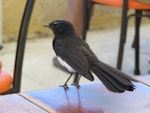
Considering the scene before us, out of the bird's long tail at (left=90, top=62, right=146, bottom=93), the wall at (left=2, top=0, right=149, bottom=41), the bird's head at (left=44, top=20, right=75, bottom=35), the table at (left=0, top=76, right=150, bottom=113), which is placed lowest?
the wall at (left=2, top=0, right=149, bottom=41)

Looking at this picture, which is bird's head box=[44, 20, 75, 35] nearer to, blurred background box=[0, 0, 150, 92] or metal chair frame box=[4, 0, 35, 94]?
metal chair frame box=[4, 0, 35, 94]

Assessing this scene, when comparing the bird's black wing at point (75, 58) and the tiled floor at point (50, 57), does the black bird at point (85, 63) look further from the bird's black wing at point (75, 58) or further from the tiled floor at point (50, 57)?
the tiled floor at point (50, 57)

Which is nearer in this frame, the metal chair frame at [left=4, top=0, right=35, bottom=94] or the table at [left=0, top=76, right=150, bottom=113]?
the table at [left=0, top=76, right=150, bottom=113]

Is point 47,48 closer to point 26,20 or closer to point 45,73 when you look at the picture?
point 45,73

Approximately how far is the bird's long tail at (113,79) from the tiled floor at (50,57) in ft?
6.64

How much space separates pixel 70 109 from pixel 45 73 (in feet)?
7.99

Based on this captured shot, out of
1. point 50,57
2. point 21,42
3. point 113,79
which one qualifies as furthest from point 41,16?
point 113,79

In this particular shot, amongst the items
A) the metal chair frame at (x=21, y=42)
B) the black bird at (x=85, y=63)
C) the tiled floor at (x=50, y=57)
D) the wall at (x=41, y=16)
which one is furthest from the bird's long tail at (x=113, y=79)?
the wall at (x=41, y=16)

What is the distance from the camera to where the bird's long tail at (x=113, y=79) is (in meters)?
0.83

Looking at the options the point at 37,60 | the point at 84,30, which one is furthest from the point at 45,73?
the point at 84,30

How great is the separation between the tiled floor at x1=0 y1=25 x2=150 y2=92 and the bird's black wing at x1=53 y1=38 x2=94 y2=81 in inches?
75.5

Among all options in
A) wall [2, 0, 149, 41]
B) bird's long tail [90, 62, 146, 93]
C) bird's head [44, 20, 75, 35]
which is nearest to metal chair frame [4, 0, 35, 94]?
bird's head [44, 20, 75, 35]

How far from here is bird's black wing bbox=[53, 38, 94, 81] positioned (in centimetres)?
96

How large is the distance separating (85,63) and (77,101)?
0.30ft
